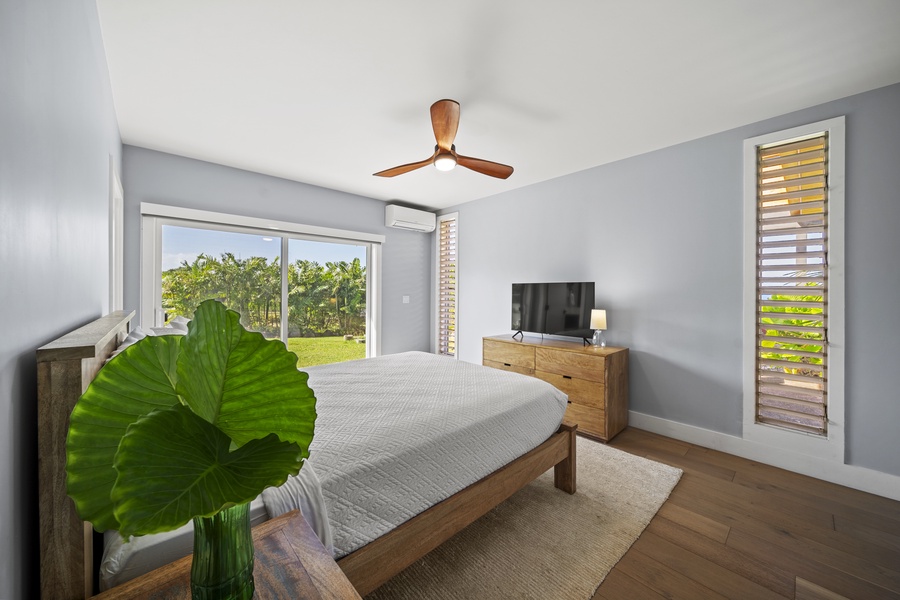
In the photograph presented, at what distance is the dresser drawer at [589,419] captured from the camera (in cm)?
291

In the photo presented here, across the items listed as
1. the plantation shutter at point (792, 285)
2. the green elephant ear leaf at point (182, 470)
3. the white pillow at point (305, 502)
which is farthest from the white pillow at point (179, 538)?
the plantation shutter at point (792, 285)

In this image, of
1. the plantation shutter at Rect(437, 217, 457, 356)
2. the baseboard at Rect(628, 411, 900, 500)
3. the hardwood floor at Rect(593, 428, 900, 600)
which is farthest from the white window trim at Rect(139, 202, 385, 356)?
the hardwood floor at Rect(593, 428, 900, 600)

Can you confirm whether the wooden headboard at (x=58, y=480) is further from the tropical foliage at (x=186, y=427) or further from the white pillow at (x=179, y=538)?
the tropical foliage at (x=186, y=427)

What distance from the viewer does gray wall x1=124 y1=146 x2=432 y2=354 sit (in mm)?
3004

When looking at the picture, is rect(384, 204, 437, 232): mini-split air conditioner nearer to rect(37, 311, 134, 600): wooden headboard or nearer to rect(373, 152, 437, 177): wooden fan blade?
rect(373, 152, 437, 177): wooden fan blade

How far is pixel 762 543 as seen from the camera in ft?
5.78

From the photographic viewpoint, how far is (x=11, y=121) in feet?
2.19

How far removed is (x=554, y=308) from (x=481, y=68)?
2345 millimetres

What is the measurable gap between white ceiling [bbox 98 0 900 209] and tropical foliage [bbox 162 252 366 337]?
116 cm

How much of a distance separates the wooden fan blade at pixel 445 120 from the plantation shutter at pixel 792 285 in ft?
7.63

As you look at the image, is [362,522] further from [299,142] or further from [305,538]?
[299,142]

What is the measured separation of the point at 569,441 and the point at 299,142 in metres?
3.05

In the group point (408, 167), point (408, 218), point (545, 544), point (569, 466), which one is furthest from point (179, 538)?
point (408, 218)

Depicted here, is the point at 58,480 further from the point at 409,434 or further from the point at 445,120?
the point at 445,120
